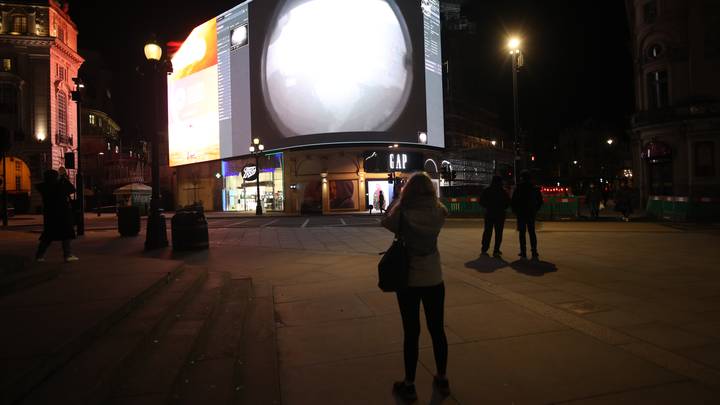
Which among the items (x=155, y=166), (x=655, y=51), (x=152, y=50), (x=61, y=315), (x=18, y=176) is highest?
(x=655, y=51)

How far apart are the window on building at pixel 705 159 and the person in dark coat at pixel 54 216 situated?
29864 mm

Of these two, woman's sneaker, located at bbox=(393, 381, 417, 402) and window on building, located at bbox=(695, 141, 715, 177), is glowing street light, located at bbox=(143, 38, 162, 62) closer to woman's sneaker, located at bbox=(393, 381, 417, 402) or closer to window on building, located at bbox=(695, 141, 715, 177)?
woman's sneaker, located at bbox=(393, 381, 417, 402)

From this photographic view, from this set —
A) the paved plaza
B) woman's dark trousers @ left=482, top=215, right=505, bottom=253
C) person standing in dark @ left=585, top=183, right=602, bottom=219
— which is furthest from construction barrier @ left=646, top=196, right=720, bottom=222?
woman's dark trousers @ left=482, top=215, right=505, bottom=253

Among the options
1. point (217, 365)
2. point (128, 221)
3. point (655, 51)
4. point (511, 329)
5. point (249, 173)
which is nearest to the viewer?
point (217, 365)

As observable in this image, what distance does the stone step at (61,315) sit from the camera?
2.93 m

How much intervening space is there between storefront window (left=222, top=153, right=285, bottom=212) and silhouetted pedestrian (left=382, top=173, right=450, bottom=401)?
35844 mm

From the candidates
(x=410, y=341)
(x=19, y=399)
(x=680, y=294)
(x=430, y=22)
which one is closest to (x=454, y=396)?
(x=410, y=341)

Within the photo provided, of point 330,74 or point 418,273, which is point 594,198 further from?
point 330,74

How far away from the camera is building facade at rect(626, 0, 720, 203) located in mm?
23922

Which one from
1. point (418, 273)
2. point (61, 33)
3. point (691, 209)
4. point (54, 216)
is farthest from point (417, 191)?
point (61, 33)

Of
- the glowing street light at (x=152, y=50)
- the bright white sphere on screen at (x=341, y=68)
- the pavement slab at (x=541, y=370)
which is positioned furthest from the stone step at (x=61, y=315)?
the bright white sphere on screen at (x=341, y=68)

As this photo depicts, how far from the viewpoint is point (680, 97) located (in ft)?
82.0

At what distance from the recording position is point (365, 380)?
11.7 feet

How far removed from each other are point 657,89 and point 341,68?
22.2 meters
